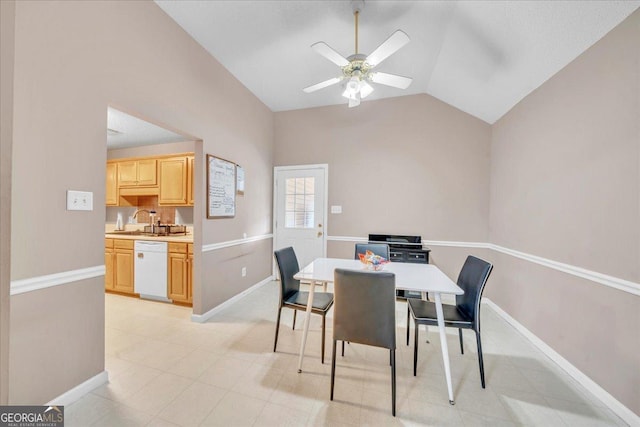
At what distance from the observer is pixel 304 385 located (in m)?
1.74

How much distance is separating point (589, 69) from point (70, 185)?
3.76 metres

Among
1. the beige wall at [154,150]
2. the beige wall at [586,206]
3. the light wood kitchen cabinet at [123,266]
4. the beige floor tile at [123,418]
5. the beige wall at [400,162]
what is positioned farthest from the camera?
the beige wall at [154,150]

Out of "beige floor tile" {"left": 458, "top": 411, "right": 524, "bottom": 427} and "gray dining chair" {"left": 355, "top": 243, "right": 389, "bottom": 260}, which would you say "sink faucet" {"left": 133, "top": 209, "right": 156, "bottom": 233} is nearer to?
"gray dining chair" {"left": 355, "top": 243, "right": 389, "bottom": 260}

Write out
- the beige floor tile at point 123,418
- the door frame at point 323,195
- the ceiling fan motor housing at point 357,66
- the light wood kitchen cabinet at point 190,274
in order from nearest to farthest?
the beige floor tile at point 123,418
the ceiling fan motor housing at point 357,66
the light wood kitchen cabinet at point 190,274
the door frame at point 323,195

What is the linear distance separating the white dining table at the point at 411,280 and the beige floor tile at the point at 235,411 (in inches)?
17.0

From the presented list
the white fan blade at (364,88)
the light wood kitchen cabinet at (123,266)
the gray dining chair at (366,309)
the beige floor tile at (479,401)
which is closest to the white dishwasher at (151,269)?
the light wood kitchen cabinet at (123,266)

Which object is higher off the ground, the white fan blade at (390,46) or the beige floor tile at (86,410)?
the white fan blade at (390,46)

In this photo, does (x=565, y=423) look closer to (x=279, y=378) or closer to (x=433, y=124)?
(x=279, y=378)

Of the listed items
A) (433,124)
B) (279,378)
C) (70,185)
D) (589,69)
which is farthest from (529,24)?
(70,185)

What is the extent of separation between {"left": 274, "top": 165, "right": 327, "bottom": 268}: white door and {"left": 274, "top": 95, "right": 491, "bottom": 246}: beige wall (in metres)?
0.16

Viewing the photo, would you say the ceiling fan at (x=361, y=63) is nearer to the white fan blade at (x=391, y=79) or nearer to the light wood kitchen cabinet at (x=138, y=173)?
the white fan blade at (x=391, y=79)

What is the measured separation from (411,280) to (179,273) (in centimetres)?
281

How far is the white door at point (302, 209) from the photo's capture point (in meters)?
4.05

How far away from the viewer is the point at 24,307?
4.33 ft
